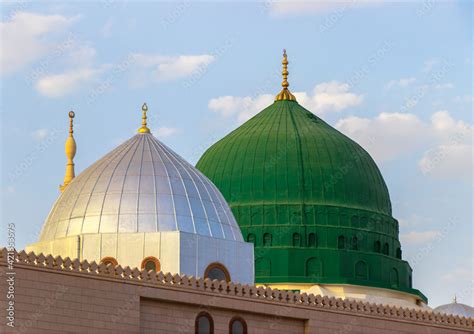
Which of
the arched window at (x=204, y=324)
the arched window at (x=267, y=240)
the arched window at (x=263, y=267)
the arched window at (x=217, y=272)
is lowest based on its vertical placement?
the arched window at (x=204, y=324)

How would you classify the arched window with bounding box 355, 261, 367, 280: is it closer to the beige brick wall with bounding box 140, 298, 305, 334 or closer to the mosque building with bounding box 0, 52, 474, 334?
the mosque building with bounding box 0, 52, 474, 334

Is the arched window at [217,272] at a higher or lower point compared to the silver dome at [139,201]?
lower

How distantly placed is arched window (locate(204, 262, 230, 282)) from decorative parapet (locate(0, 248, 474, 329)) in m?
2.03

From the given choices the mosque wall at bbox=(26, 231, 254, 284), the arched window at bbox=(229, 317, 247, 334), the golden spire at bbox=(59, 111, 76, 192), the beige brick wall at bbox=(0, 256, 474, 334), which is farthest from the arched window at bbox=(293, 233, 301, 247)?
the arched window at bbox=(229, 317, 247, 334)

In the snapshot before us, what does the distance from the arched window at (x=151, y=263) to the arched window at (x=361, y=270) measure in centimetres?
Result: 1543

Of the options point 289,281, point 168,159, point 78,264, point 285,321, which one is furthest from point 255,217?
point 78,264

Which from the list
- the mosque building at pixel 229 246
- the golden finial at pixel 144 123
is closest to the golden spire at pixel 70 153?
the mosque building at pixel 229 246

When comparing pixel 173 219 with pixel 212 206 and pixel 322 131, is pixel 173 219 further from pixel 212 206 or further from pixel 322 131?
pixel 322 131

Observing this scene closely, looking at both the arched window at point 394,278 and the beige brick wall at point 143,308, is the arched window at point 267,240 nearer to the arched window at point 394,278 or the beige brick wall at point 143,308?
the arched window at point 394,278

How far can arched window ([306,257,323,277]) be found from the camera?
47.4m

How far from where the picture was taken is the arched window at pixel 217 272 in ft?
113

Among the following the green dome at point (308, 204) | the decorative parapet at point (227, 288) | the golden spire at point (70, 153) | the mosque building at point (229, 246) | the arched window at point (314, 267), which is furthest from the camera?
the green dome at point (308, 204)

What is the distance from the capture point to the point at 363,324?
112 ft

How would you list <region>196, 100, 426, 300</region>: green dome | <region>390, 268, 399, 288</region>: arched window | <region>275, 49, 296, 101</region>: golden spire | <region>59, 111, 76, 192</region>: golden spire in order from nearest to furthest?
<region>59, 111, 76, 192</region>: golden spire < <region>196, 100, 426, 300</region>: green dome < <region>390, 268, 399, 288</region>: arched window < <region>275, 49, 296, 101</region>: golden spire
